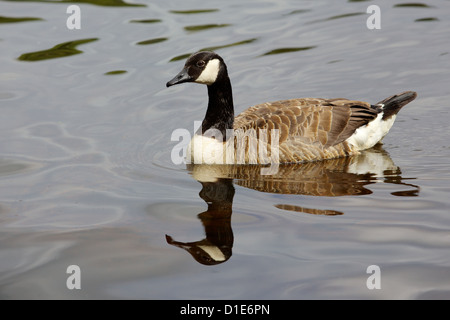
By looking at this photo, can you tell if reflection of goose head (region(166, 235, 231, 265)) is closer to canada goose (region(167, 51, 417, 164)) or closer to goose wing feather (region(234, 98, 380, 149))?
canada goose (region(167, 51, 417, 164))

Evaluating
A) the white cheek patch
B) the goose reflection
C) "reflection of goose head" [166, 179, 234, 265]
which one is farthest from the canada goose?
"reflection of goose head" [166, 179, 234, 265]

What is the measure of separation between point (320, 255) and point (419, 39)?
31.5ft

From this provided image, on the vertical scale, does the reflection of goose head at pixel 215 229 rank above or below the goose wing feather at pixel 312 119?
below

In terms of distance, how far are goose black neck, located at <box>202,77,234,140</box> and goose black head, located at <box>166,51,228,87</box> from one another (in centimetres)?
19

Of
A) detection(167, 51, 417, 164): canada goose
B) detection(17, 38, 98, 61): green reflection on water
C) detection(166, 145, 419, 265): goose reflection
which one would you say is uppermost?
detection(17, 38, 98, 61): green reflection on water

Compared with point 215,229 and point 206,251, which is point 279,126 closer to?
point 215,229

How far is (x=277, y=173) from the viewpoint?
9.67m

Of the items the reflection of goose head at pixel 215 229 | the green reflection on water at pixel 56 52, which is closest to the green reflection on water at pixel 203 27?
the green reflection on water at pixel 56 52

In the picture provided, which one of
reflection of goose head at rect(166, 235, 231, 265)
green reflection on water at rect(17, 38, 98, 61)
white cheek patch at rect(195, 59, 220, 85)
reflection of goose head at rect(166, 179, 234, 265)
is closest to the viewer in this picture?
reflection of goose head at rect(166, 235, 231, 265)

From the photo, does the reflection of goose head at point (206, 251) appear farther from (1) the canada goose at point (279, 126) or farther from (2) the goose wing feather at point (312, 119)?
(2) the goose wing feather at point (312, 119)

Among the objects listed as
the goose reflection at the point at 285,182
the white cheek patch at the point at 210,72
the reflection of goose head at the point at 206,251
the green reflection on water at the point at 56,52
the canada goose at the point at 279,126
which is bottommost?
the reflection of goose head at the point at 206,251

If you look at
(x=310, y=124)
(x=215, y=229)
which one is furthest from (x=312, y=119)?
(x=215, y=229)

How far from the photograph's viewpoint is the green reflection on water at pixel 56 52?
48.0 feet

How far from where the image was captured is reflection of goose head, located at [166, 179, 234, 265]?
696 cm
